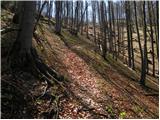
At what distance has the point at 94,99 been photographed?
1040 centimetres

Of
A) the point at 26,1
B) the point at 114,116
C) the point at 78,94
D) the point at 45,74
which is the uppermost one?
the point at 26,1

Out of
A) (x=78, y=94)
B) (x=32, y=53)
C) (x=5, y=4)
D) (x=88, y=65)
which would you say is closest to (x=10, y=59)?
(x=32, y=53)

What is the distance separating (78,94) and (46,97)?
1.45 metres

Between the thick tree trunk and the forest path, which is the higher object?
the thick tree trunk

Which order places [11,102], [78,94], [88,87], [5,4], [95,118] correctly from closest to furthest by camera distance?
[11,102] → [95,118] → [78,94] → [88,87] → [5,4]

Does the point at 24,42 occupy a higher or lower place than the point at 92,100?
higher

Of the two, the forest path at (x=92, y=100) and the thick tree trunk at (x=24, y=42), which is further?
the thick tree trunk at (x=24, y=42)

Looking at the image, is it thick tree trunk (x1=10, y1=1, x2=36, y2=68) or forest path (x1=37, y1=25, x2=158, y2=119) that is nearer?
forest path (x1=37, y1=25, x2=158, y2=119)

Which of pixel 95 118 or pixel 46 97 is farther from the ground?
pixel 46 97

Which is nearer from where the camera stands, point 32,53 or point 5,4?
point 32,53

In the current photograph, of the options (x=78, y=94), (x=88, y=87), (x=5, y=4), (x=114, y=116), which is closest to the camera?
(x=114, y=116)

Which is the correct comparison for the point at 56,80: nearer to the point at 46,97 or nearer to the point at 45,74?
the point at 45,74

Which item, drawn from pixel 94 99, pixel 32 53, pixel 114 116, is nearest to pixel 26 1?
pixel 32 53

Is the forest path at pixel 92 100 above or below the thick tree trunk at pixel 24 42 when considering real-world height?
below
